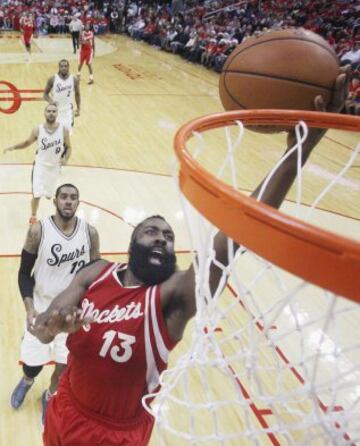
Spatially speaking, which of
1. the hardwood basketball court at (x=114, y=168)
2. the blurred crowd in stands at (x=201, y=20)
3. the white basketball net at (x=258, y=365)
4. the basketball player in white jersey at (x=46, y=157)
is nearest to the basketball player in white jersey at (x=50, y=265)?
the hardwood basketball court at (x=114, y=168)

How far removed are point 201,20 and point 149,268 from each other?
2188cm

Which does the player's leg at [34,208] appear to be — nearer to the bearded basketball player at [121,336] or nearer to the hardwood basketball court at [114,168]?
the hardwood basketball court at [114,168]

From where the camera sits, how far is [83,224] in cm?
358

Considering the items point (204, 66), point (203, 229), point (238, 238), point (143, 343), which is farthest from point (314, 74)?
point (204, 66)

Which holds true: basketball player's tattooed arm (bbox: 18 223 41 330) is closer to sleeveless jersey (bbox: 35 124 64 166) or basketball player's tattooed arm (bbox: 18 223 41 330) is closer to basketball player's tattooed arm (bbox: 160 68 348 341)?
basketball player's tattooed arm (bbox: 160 68 348 341)

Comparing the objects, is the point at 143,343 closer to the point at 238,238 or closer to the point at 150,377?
the point at 150,377

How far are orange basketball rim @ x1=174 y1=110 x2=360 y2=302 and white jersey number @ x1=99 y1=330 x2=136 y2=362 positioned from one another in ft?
2.35

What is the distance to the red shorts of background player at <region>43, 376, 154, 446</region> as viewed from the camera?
209 centimetres

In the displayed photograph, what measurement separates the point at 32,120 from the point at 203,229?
9106 mm

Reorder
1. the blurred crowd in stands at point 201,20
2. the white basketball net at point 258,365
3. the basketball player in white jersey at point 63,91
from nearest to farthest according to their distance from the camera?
the white basketball net at point 258,365, the basketball player in white jersey at point 63,91, the blurred crowd in stands at point 201,20

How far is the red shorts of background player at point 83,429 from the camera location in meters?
2.09

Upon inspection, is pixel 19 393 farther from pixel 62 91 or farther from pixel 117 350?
pixel 62 91

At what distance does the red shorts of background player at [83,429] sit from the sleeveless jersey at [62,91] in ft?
20.8

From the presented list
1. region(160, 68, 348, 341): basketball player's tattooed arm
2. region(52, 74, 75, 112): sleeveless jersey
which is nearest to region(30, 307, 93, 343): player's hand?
region(160, 68, 348, 341): basketball player's tattooed arm
